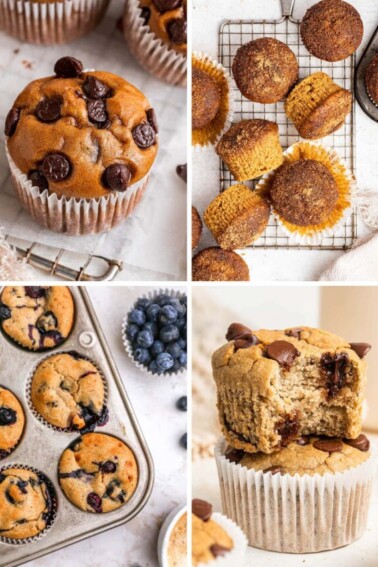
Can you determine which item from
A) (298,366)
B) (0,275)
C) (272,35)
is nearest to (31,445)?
(0,275)

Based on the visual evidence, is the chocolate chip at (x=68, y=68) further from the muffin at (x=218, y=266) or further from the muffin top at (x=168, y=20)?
the muffin at (x=218, y=266)

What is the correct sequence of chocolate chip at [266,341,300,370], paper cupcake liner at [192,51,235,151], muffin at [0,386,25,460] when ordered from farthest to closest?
paper cupcake liner at [192,51,235,151], muffin at [0,386,25,460], chocolate chip at [266,341,300,370]

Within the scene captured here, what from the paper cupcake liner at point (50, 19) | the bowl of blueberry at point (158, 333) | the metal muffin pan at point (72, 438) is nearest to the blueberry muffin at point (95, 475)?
the metal muffin pan at point (72, 438)

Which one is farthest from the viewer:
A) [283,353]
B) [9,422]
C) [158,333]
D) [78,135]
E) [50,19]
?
[50,19]

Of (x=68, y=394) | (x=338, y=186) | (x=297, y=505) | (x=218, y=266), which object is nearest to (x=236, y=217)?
(x=218, y=266)

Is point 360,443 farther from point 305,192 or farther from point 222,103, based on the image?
point 222,103

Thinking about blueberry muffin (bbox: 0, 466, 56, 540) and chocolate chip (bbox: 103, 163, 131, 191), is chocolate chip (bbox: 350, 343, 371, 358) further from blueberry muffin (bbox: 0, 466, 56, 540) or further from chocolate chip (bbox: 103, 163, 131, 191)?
blueberry muffin (bbox: 0, 466, 56, 540)

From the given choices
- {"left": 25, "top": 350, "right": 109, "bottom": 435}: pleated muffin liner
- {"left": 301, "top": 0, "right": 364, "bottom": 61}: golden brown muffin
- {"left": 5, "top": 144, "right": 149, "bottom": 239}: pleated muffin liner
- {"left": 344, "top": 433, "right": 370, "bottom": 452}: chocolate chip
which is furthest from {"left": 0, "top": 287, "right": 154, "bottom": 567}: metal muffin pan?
{"left": 301, "top": 0, "right": 364, "bottom": 61}: golden brown muffin
